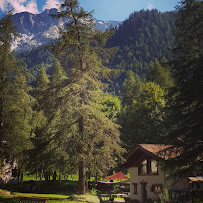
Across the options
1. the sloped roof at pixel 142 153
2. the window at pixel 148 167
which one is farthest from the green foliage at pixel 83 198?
the window at pixel 148 167

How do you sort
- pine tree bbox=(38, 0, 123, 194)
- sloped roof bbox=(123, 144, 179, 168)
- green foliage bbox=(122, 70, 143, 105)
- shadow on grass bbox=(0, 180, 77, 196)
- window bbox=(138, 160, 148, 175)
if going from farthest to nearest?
green foliage bbox=(122, 70, 143, 105)
shadow on grass bbox=(0, 180, 77, 196)
window bbox=(138, 160, 148, 175)
sloped roof bbox=(123, 144, 179, 168)
pine tree bbox=(38, 0, 123, 194)

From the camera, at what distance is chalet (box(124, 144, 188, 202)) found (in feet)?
72.2

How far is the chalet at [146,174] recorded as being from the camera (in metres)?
22.0

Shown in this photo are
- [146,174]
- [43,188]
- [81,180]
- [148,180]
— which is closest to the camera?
[81,180]

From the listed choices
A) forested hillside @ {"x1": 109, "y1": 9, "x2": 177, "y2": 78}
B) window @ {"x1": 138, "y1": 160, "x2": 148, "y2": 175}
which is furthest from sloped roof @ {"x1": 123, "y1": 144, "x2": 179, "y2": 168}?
forested hillside @ {"x1": 109, "y1": 9, "x2": 177, "y2": 78}

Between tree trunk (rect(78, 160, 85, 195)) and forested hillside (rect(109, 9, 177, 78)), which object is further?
forested hillside (rect(109, 9, 177, 78))

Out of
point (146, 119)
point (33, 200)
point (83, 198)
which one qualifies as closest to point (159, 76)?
point (146, 119)

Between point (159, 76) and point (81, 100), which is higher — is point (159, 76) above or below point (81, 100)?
above

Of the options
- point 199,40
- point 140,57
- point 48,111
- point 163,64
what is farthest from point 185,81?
point 140,57

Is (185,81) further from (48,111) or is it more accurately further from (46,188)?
(46,188)

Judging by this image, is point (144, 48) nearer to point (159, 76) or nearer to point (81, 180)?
point (159, 76)

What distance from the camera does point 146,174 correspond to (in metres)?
23.6

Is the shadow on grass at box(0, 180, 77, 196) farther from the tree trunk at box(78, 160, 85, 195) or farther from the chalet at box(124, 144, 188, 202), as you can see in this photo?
the tree trunk at box(78, 160, 85, 195)

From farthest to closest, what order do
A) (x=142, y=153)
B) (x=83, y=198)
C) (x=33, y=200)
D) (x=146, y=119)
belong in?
(x=146, y=119), (x=142, y=153), (x=83, y=198), (x=33, y=200)
